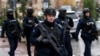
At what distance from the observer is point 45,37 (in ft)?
24.3

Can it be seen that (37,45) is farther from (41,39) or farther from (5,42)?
(5,42)

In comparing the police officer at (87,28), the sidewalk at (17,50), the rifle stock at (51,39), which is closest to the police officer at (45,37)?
the rifle stock at (51,39)

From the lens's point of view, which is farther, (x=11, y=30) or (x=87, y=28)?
(x=11, y=30)

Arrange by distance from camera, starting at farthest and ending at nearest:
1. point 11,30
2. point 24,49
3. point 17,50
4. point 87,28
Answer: point 24,49, point 17,50, point 11,30, point 87,28

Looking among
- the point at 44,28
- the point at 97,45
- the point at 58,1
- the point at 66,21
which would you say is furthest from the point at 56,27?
the point at 58,1

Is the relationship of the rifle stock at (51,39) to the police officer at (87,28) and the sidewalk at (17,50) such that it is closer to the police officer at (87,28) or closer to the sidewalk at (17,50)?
the police officer at (87,28)

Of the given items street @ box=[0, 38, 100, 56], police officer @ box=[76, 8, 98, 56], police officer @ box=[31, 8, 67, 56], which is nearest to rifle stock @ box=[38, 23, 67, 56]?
police officer @ box=[31, 8, 67, 56]

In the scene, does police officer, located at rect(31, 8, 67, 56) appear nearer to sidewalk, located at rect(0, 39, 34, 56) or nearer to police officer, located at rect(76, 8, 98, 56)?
police officer, located at rect(76, 8, 98, 56)

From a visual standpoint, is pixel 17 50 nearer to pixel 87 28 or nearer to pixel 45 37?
pixel 87 28

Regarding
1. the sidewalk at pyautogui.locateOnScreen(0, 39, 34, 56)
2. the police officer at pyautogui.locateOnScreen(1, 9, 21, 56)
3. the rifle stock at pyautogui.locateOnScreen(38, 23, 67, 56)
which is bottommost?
the sidewalk at pyautogui.locateOnScreen(0, 39, 34, 56)

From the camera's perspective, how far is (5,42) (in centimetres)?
1928

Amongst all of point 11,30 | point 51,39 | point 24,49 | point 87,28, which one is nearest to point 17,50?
point 24,49

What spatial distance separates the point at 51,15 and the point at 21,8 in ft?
39.5

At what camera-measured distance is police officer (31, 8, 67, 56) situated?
24.2ft
